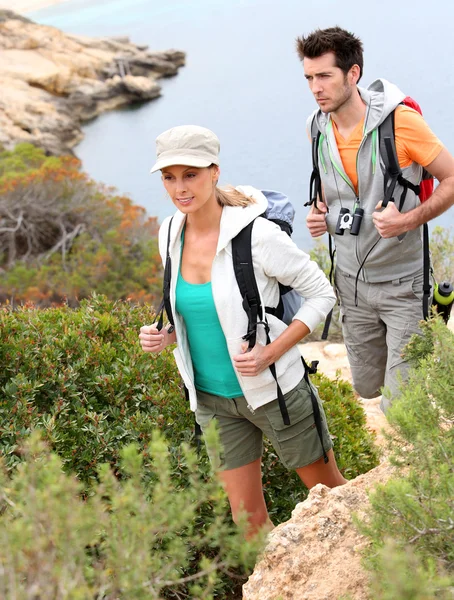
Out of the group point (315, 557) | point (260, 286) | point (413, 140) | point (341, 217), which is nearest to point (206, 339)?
point (260, 286)

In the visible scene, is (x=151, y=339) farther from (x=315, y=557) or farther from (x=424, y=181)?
(x=424, y=181)

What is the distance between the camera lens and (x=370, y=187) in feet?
11.5

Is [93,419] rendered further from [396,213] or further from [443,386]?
[443,386]

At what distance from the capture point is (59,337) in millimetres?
4062

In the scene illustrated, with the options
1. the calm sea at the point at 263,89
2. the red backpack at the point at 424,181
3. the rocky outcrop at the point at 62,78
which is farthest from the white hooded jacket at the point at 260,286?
the rocky outcrop at the point at 62,78

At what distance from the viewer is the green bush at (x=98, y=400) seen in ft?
11.5

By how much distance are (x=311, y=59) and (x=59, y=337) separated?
75.2 inches

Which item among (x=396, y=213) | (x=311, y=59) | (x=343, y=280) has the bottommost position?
(x=343, y=280)

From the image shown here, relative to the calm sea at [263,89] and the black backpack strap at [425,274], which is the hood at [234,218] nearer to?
the black backpack strap at [425,274]

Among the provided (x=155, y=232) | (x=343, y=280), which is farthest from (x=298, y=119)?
(x=343, y=280)

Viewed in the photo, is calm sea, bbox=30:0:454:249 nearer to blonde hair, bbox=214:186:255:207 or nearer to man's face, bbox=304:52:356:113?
man's face, bbox=304:52:356:113

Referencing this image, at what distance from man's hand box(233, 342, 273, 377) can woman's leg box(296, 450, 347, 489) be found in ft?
1.88

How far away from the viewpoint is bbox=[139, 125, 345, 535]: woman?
2826 mm

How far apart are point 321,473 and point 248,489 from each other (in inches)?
12.3
